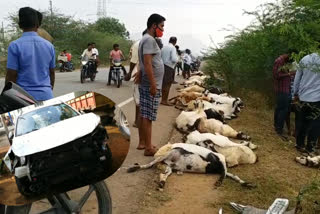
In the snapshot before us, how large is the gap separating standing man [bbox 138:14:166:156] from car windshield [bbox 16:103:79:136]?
295 cm

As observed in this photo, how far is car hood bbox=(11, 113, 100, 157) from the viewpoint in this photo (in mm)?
1759

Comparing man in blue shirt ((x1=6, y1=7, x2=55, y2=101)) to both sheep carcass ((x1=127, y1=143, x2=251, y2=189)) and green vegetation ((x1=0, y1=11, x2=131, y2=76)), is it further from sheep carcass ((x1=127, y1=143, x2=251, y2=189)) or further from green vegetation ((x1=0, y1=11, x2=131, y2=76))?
green vegetation ((x1=0, y1=11, x2=131, y2=76))

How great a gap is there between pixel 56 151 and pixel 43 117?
Result: 24 centimetres

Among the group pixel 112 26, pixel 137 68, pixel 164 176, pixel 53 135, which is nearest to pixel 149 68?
pixel 137 68

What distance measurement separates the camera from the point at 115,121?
210 centimetres

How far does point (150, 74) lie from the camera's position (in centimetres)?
488

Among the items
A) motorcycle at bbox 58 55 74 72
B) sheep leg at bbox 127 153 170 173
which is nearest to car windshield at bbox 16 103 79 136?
sheep leg at bbox 127 153 170 173

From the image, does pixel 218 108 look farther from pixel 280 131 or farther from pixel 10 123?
pixel 10 123

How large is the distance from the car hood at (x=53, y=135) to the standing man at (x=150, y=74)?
9.93 ft

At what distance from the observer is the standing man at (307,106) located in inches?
223

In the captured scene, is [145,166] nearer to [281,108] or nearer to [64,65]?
[281,108]

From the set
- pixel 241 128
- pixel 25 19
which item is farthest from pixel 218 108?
pixel 25 19

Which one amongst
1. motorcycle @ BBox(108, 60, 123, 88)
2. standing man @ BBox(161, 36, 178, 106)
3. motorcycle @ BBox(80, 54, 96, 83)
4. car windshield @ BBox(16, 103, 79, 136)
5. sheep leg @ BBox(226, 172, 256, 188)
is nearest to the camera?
car windshield @ BBox(16, 103, 79, 136)

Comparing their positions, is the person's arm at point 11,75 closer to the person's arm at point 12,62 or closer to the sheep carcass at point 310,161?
the person's arm at point 12,62
